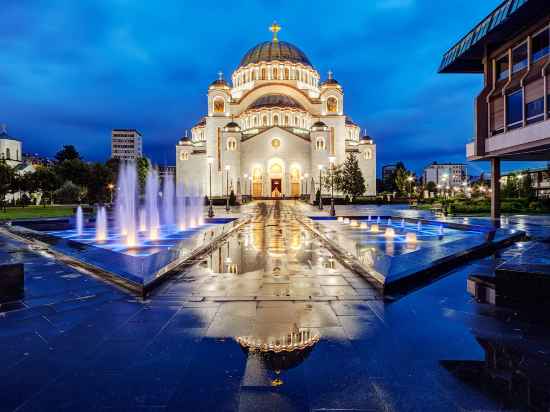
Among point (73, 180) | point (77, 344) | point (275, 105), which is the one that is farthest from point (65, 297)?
point (275, 105)

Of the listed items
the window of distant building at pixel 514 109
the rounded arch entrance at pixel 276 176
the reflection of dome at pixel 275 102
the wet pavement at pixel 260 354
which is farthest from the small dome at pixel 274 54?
the wet pavement at pixel 260 354

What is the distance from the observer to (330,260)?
976 centimetres

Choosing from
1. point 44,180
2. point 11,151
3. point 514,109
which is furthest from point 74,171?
point 514,109

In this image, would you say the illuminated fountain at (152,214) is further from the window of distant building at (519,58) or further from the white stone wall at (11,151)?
the white stone wall at (11,151)

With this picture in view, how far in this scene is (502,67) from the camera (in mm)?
21562

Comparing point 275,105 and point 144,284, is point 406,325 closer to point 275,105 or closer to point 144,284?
point 144,284

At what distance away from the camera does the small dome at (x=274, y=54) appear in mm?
74312

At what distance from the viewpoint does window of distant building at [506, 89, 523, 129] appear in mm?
19594

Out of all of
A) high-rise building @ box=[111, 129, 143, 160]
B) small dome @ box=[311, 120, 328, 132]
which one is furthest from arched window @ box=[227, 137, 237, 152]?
high-rise building @ box=[111, 129, 143, 160]

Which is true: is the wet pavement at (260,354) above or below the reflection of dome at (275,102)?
below

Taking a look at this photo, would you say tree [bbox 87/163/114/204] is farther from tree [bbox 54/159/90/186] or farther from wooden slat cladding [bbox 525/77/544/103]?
wooden slat cladding [bbox 525/77/544/103]

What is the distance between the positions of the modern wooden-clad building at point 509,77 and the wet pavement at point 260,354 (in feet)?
52.6

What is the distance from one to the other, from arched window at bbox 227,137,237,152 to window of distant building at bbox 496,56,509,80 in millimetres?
49170

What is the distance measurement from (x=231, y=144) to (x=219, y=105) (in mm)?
10376
